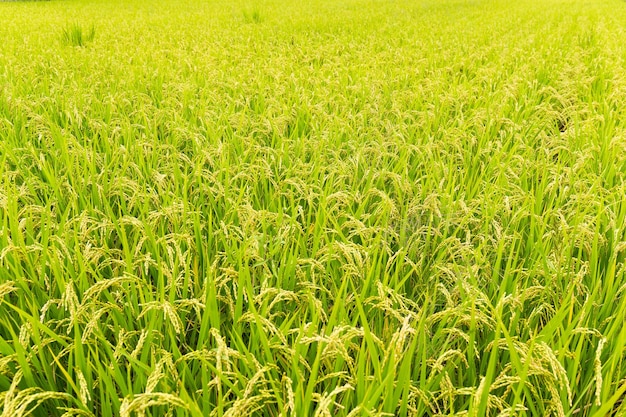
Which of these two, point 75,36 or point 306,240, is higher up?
point 75,36

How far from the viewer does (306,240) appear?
1805mm

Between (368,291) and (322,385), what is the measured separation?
14.0 inches

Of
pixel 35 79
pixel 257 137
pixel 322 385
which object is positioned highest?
pixel 35 79

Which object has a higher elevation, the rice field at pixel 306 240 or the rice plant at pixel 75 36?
the rice plant at pixel 75 36

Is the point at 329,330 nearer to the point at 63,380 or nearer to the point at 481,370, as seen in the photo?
the point at 481,370

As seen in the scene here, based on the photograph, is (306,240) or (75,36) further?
(75,36)

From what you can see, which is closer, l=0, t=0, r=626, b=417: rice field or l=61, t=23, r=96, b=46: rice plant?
l=0, t=0, r=626, b=417: rice field

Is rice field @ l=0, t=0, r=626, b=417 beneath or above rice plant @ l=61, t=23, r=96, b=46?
beneath

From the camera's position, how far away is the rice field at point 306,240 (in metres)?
1.17

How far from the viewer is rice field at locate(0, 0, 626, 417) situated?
46.2 inches

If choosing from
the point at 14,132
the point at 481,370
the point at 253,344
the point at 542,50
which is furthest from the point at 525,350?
the point at 542,50

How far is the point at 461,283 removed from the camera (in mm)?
1442

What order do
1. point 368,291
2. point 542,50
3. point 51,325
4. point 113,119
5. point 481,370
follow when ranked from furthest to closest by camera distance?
1. point 542,50
2. point 113,119
3. point 368,291
4. point 51,325
5. point 481,370

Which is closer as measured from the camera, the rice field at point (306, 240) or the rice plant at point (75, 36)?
the rice field at point (306, 240)
